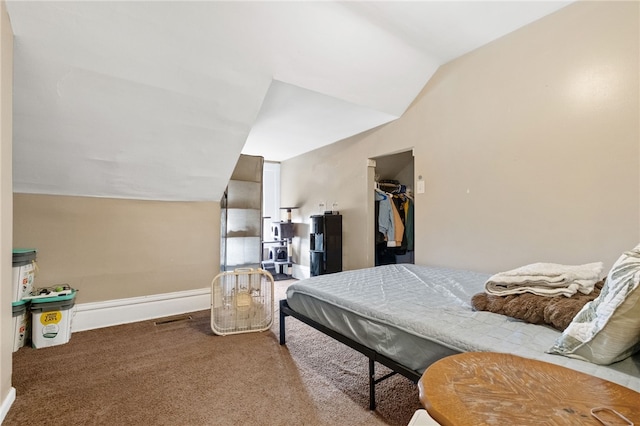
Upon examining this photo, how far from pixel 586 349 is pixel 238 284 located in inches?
97.2

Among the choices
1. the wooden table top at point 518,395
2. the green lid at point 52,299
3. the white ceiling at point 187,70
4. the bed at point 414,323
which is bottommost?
the green lid at point 52,299

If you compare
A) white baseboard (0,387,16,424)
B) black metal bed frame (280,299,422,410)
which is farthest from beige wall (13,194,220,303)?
black metal bed frame (280,299,422,410)

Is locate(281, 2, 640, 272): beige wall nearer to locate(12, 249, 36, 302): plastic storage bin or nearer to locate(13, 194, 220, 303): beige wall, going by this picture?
locate(13, 194, 220, 303): beige wall

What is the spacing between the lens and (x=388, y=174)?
15.6 feet

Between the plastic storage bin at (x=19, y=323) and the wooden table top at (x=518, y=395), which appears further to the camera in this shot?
the plastic storage bin at (x=19, y=323)

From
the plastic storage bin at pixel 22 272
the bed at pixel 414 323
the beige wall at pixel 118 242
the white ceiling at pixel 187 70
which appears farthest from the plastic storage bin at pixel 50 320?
the bed at pixel 414 323

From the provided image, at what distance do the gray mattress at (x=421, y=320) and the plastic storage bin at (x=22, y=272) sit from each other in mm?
2152

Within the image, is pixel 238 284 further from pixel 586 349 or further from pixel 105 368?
pixel 586 349

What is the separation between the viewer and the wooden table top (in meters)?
0.63

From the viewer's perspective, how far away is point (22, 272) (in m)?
2.35

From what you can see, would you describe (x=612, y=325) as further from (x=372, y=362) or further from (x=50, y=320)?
(x=50, y=320)

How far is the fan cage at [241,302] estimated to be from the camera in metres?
2.71

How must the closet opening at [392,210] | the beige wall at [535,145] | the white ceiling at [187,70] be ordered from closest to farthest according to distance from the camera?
1. the white ceiling at [187,70]
2. the beige wall at [535,145]
3. the closet opening at [392,210]

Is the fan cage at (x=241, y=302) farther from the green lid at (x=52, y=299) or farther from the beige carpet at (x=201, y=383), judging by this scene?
the green lid at (x=52, y=299)
